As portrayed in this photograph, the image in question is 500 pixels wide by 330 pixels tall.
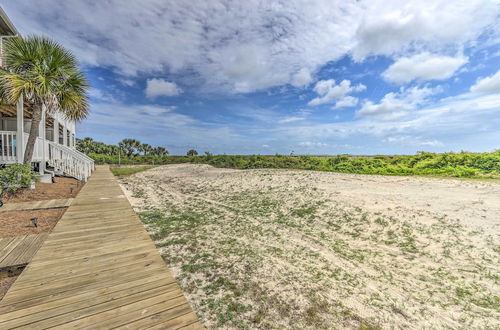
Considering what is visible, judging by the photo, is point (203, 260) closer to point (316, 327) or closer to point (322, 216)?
point (316, 327)

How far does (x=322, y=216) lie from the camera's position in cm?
684

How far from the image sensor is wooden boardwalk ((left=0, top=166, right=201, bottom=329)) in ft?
6.44

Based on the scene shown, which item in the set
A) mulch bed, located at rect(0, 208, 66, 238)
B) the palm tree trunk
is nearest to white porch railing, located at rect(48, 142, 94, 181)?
the palm tree trunk

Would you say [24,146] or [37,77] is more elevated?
[37,77]

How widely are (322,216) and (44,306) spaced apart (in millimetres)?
6598

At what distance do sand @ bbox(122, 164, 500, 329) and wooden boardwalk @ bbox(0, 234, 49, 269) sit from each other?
6.89 ft

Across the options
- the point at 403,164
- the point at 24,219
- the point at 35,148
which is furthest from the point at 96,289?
the point at 403,164

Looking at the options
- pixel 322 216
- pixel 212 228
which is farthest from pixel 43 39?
pixel 322 216

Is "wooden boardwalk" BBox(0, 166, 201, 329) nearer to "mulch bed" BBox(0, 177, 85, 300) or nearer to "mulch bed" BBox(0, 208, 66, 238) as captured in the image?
"mulch bed" BBox(0, 177, 85, 300)

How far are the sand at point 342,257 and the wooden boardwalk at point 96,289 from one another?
31.8 inches

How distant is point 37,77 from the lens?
315 inches

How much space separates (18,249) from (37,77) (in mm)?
7993

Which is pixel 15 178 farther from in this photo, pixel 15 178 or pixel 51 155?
pixel 51 155

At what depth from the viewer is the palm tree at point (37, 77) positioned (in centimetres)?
761
